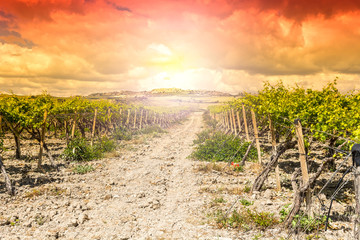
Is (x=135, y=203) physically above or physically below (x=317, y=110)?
below

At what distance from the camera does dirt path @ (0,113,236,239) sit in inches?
208

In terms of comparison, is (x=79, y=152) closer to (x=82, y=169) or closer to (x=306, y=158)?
(x=82, y=169)

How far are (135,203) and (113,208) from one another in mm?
702

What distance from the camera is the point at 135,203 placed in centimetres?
710

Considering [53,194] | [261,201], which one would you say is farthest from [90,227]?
[261,201]

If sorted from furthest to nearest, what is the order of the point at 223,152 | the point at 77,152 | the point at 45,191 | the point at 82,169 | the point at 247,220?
the point at 223,152 → the point at 77,152 → the point at 82,169 → the point at 45,191 → the point at 247,220

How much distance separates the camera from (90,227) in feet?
18.2

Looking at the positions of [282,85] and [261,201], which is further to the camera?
[282,85]

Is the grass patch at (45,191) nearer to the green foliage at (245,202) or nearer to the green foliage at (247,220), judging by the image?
the green foliage at (247,220)

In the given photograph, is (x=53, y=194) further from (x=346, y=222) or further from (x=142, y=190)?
(x=346, y=222)

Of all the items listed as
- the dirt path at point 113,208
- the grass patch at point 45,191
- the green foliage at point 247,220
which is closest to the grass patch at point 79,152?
the dirt path at point 113,208

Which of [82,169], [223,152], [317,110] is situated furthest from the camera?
[223,152]

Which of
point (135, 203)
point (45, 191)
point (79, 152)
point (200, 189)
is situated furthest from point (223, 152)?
point (45, 191)

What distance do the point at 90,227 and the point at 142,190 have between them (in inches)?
113
